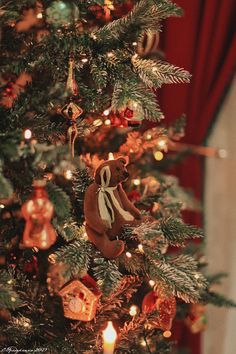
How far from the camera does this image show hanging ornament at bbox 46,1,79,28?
833 millimetres

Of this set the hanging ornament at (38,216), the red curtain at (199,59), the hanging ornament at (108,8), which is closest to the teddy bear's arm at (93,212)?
the hanging ornament at (38,216)

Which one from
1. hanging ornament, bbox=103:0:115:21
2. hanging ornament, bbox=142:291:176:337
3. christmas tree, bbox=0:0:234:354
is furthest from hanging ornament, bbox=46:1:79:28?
hanging ornament, bbox=142:291:176:337

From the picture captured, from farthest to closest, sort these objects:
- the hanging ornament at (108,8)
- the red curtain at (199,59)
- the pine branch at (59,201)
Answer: the red curtain at (199,59), the hanging ornament at (108,8), the pine branch at (59,201)

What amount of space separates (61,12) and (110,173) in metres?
0.30

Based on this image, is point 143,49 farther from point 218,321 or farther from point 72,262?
point 218,321

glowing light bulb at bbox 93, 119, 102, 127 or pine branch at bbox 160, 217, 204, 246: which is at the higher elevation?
glowing light bulb at bbox 93, 119, 102, 127

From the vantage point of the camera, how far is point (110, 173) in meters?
0.90

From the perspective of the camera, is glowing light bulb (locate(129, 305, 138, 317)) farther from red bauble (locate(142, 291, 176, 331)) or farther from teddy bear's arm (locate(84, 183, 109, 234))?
teddy bear's arm (locate(84, 183, 109, 234))

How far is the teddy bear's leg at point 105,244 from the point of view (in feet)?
2.87

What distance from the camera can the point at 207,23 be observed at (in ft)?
5.49

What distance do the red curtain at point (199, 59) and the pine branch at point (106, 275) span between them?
0.94 m

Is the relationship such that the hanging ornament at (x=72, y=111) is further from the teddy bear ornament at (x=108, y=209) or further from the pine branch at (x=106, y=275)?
the pine branch at (x=106, y=275)

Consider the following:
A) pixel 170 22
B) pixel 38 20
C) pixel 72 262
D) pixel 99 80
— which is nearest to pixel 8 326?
pixel 72 262

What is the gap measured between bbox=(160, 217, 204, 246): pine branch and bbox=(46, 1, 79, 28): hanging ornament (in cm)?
44
